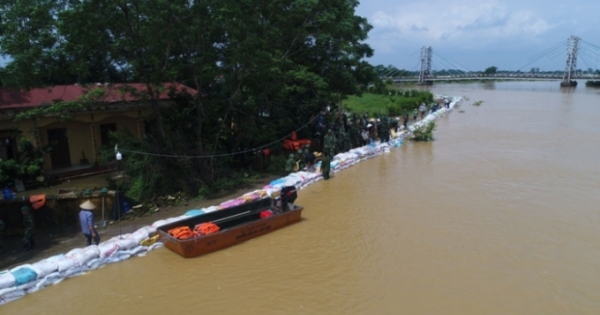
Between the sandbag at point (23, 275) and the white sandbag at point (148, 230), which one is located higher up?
the white sandbag at point (148, 230)

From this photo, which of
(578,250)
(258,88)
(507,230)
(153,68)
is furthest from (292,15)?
(578,250)

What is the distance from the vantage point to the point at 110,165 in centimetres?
1516

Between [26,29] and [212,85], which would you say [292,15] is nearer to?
[212,85]

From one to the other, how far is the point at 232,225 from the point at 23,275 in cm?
448

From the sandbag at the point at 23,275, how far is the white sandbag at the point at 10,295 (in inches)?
4.9

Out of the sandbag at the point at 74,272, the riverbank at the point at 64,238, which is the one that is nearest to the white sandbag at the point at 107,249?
the sandbag at the point at 74,272

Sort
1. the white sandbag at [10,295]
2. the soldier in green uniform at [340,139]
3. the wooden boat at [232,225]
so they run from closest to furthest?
the white sandbag at [10,295] → the wooden boat at [232,225] → the soldier in green uniform at [340,139]

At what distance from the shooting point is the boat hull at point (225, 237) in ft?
29.6

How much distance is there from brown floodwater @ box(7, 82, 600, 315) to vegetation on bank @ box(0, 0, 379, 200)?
347 centimetres

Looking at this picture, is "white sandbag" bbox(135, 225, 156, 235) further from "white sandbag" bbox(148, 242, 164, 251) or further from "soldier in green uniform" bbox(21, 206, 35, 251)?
"soldier in green uniform" bbox(21, 206, 35, 251)

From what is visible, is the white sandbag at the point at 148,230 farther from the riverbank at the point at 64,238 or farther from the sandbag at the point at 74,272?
the sandbag at the point at 74,272

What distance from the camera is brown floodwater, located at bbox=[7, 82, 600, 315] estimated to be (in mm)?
7566

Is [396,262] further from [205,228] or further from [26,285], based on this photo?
[26,285]

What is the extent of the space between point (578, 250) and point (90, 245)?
10681 mm
